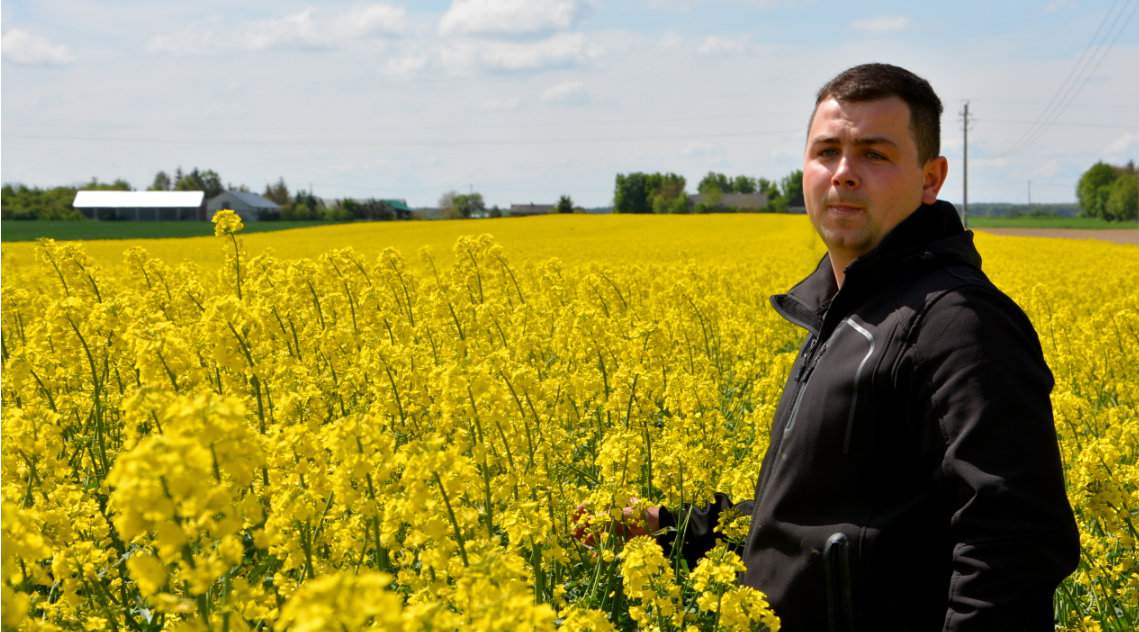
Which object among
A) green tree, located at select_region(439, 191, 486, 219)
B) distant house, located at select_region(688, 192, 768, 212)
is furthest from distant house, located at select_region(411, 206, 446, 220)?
distant house, located at select_region(688, 192, 768, 212)

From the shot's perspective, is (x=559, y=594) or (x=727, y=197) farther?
(x=727, y=197)

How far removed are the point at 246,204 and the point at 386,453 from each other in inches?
3453

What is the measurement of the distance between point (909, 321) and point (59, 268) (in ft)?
15.9

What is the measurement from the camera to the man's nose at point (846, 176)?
2486 millimetres

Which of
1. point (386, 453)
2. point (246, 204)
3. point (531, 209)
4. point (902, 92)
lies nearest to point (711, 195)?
point (531, 209)

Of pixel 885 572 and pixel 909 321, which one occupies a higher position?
pixel 909 321

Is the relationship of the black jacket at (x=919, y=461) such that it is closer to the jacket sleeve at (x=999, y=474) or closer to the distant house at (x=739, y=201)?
the jacket sleeve at (x=999, y=474)

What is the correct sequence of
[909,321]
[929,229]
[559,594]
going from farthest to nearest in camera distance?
[559,594] → [929,229] → [909,321]

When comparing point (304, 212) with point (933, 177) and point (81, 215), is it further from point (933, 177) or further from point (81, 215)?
point (933, 177)

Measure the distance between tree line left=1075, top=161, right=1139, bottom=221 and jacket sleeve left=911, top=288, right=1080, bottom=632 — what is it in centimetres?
11041

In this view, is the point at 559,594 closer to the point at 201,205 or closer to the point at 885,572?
the point at 885,572

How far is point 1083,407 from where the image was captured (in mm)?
5312

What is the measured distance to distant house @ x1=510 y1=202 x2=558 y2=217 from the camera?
8006cm

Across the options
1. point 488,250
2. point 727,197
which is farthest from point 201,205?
point 488,250
